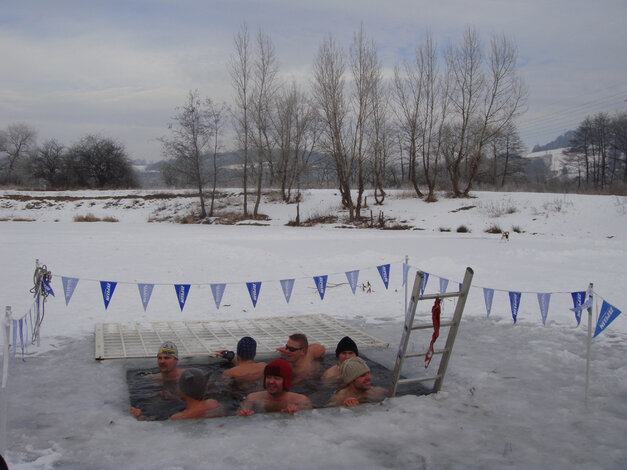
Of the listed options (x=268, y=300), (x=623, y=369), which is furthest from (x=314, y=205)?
(x=623, y=369)

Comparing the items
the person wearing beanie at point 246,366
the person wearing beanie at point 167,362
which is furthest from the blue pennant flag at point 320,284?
the person wearing beanie at point 167,362

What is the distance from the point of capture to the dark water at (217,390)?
6.01 m

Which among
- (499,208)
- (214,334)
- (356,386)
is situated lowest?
(214,334)

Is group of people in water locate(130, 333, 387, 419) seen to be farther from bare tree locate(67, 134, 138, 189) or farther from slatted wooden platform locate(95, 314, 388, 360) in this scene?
bare tree locate(67, 134, 138, 189)

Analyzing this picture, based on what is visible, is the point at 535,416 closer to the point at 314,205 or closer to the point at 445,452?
the point at 445,452

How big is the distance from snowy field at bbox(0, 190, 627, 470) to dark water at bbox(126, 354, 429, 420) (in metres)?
0.23

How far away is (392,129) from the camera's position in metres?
35.4

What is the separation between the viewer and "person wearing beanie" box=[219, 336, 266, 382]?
6.98 metres

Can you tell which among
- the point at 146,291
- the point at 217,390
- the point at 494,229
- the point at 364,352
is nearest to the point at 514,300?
the point at 364,352

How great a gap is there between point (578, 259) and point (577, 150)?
49.6m

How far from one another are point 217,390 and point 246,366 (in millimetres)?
566

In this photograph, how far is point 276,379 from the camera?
19.3 feet

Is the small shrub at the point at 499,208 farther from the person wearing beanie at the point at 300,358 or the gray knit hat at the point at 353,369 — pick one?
the gray knit hat at the point at 353,369

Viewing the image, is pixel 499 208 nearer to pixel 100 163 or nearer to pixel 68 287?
pixel 68 287
